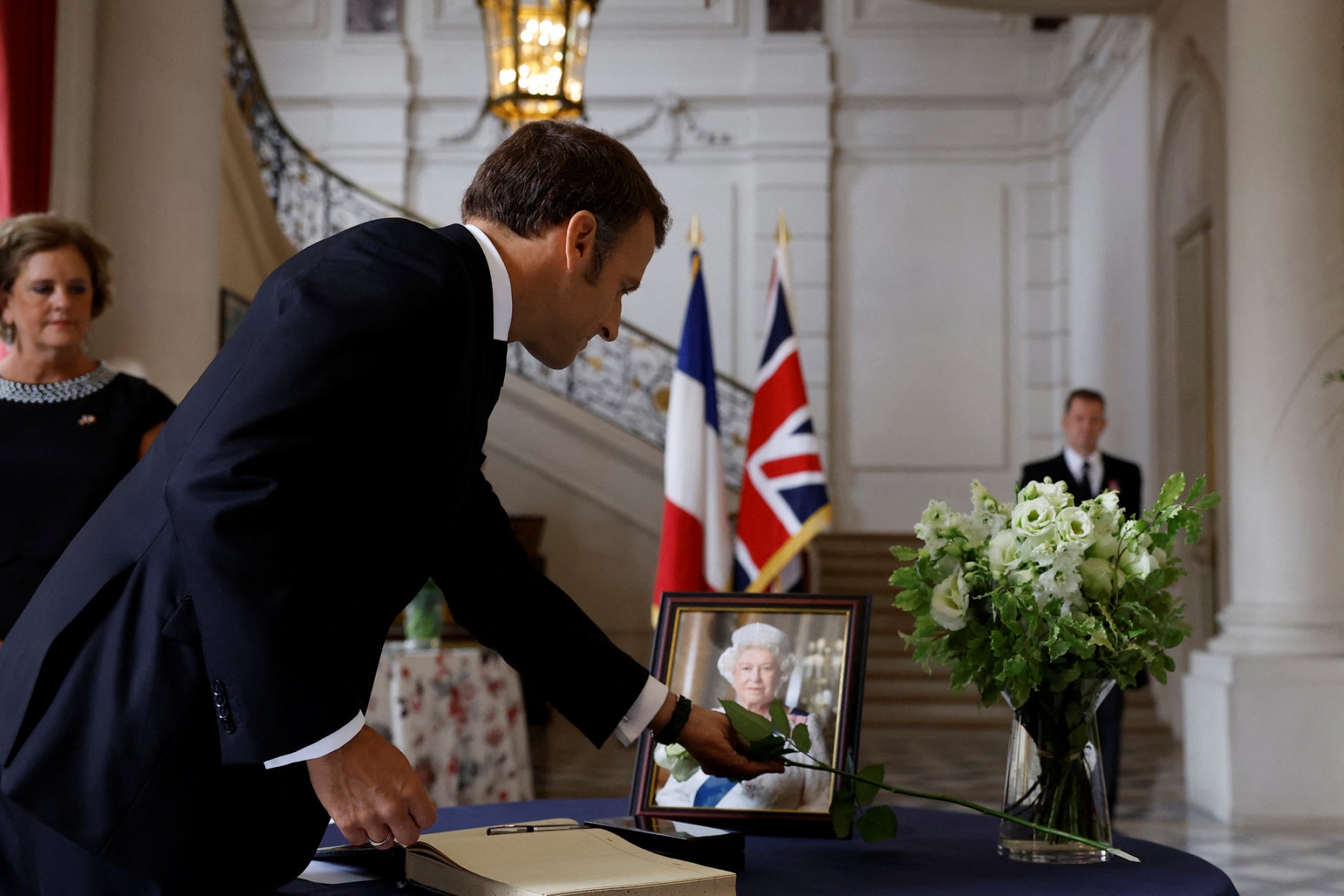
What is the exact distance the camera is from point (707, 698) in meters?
1.84

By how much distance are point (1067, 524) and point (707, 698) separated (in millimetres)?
557

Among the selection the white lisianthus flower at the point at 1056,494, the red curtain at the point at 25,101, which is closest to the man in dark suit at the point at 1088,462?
the red curtain at the point at 25,101

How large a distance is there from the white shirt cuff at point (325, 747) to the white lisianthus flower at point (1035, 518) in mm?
797

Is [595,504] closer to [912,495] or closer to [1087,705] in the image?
[912,495]

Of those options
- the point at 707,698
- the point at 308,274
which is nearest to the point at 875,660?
the point at 707,698

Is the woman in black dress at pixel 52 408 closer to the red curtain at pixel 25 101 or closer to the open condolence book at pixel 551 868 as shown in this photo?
the red curtain at pixel 25 101

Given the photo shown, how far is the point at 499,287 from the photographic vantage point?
52.1 inches

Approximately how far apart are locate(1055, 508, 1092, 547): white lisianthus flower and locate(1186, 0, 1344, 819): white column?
4.65 m

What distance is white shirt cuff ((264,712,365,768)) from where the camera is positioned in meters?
1.10

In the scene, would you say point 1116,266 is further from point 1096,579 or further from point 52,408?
point 1096,579

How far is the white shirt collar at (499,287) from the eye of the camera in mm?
1317

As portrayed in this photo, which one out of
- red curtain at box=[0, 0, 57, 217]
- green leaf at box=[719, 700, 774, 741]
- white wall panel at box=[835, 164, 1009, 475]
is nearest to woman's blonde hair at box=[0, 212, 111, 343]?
red curtain at box=[0, 0, 57, 217]

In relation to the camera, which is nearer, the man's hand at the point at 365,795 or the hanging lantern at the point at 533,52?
the man's hand at the point at 365,795

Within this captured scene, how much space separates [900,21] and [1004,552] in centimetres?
1176
